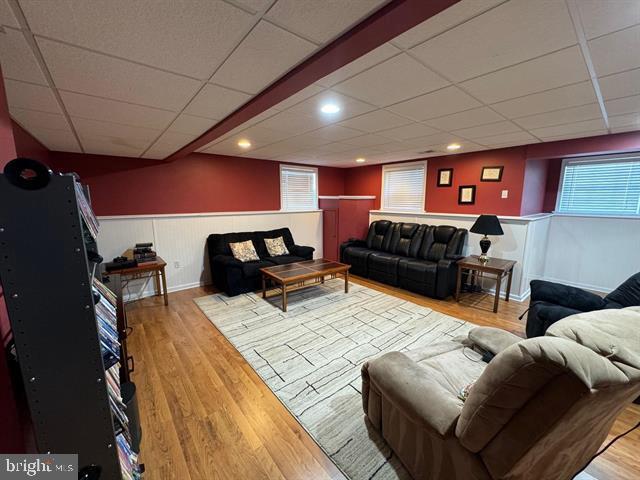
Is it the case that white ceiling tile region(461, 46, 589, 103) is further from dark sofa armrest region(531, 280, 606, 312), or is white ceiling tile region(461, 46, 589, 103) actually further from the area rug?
the area rug

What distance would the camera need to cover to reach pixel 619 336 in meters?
0.92

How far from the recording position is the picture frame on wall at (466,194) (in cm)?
431

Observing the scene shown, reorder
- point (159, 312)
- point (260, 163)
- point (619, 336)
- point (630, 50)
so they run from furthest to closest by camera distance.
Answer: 1. point (260, 163)
2. point (159, 312)
3. point (630, 50)
4. point (619, 336)

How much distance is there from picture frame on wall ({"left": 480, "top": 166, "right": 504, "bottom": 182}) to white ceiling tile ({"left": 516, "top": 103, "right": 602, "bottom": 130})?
4.74ft

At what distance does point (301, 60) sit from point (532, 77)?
137 cm

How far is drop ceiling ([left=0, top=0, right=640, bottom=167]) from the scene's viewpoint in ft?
3.25

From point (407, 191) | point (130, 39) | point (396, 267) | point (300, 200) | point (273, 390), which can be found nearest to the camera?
point (130, 39)

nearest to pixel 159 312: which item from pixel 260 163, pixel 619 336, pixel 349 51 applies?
pixel 260 163

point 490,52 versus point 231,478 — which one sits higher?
point 490,52

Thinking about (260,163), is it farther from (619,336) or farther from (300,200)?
(619,336)

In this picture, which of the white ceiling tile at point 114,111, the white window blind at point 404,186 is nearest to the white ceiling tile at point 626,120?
the white window blind at point 404,186

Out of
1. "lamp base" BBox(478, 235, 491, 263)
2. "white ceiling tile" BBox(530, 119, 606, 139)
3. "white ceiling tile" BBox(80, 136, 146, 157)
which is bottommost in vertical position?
"lamp base" BBox(478, 235, 491, 263)

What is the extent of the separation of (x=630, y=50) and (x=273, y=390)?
9.50 feet

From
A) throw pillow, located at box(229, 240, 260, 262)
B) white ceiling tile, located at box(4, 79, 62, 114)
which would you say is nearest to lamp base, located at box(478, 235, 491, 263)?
throw pillow, located at box(229, 240, 260, 262)
